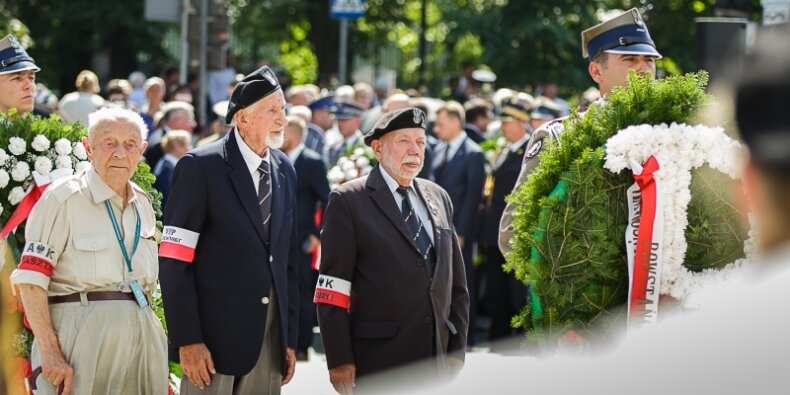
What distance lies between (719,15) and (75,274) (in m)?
8.41

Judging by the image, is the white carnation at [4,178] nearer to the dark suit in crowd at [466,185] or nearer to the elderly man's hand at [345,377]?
the elderly man's hand at [345,377]

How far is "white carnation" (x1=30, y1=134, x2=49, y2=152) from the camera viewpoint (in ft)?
21.1

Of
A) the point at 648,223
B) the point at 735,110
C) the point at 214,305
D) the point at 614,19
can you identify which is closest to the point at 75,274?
the point at 214,305

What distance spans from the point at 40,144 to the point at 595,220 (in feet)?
9.82

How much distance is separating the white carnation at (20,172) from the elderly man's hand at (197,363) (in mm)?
1466

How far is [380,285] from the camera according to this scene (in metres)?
5.84

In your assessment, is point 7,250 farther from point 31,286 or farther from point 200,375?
point 200,375

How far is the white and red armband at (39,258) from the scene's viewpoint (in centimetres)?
529

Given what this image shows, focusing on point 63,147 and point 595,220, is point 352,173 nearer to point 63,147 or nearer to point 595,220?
point 63,147

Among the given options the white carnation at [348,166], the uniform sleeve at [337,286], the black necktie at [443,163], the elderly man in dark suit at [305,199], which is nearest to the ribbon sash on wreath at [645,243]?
the uniform sleeve at [337,286]

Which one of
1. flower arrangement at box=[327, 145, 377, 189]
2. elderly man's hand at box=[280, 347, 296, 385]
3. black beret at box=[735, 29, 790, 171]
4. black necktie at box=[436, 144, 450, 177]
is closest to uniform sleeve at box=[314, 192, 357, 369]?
elderly man's hand at box=[280, 347, 296, 385]

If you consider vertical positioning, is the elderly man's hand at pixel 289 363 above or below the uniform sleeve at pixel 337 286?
below

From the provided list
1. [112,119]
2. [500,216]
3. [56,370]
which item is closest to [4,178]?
[112,119]

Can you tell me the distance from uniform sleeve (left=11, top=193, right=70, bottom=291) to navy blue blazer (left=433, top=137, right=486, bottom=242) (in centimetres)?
646
